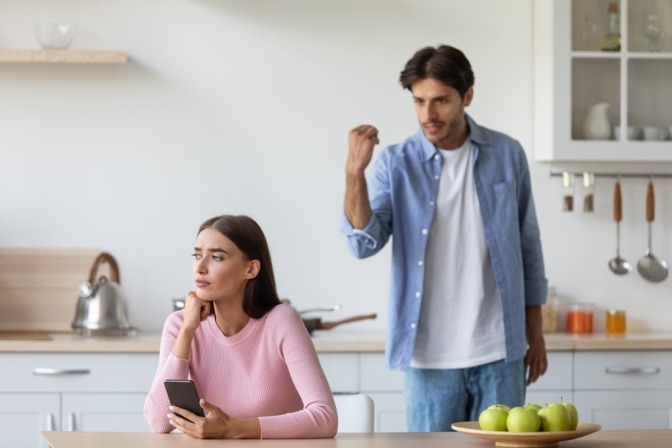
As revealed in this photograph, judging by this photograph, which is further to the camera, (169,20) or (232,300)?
(169,20)

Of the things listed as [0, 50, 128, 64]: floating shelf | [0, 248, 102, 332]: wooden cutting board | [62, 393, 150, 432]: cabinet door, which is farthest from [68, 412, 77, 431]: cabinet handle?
[0, 50, 128, 64]: floating shelf

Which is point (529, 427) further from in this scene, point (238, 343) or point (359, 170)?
point (359, 170)

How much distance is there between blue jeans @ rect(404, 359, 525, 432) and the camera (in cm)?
293

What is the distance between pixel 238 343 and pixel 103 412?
1.42m

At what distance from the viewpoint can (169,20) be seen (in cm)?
427

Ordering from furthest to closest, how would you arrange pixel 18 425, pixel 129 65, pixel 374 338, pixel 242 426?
pixel 129 65 → pixel 374 338 → pixel 18 425 → pixel 242 426

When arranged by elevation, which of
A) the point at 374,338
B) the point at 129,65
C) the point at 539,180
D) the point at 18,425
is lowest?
the point at 18,425

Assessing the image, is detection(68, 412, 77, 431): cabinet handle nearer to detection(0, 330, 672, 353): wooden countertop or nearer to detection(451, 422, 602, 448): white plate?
detection(0, 330, 672, 353): wooden countertop

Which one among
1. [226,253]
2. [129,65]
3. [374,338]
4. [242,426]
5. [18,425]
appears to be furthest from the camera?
[129,65]

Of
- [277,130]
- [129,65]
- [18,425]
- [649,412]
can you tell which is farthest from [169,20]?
[649,412]

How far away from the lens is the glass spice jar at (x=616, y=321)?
169 inches

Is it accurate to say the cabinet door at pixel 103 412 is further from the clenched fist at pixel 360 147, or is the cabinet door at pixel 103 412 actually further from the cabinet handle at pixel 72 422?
the clenched fist at pixel 360 147

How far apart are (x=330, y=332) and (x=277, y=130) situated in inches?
29.9

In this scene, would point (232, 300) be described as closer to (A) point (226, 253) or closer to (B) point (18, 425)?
(A) point (226, 253)
